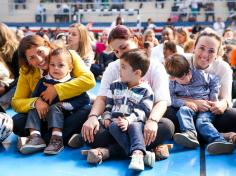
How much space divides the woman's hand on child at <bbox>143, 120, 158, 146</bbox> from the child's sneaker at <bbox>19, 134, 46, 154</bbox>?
77 centimetres

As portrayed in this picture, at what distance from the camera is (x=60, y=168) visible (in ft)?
7.81

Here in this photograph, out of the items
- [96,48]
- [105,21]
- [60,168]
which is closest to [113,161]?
[60,168]

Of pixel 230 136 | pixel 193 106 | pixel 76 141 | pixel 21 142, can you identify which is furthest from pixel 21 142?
pixel 230 136

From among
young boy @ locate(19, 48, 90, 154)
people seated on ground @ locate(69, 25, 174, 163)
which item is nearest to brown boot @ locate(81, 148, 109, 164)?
people seated on ground @ locate(69, 25, 174, 163)

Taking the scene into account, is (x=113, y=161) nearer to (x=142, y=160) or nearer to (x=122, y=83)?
(x=142, y=160)

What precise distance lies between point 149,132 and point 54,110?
0.75 metres

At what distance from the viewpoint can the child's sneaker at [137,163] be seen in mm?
2168

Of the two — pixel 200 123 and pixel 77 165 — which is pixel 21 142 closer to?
pixel 77 165

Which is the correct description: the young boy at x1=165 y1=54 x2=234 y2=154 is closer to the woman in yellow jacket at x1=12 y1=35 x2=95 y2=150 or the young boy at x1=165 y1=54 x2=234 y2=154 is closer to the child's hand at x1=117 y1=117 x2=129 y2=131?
the child's hand at x1=117 y1=117 x2=129 y2=131

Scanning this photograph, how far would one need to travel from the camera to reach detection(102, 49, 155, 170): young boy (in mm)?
2377

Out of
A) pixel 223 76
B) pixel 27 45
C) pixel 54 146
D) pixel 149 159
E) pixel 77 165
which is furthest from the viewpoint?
pixel 223 76

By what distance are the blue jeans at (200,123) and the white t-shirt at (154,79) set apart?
16 centimetres

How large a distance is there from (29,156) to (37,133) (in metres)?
0.17

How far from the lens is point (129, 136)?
7.75 feet
